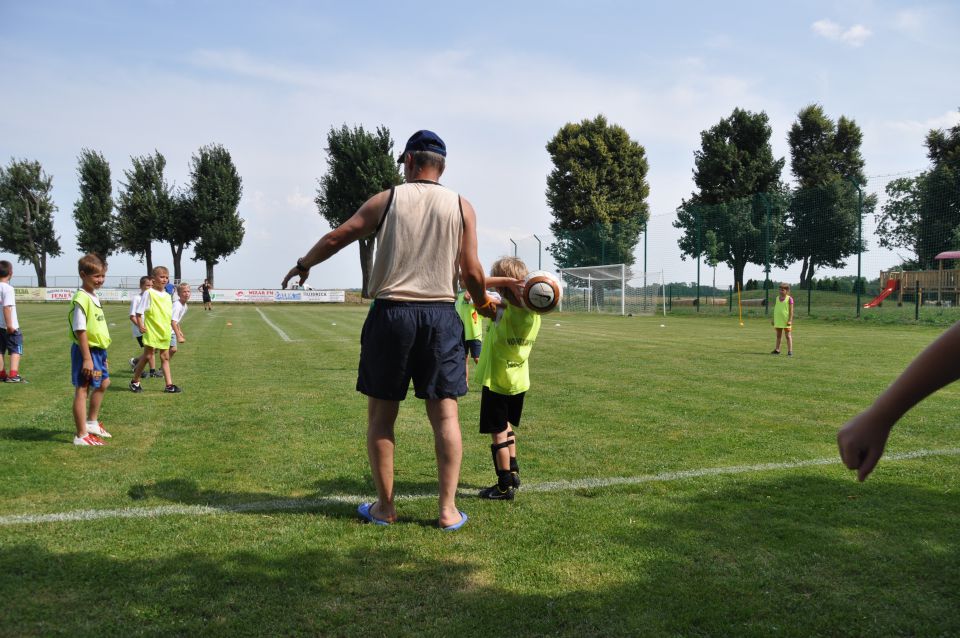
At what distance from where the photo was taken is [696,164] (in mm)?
53906

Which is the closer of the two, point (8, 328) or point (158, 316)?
point (158, 316)

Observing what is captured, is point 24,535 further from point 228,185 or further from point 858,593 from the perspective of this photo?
point 228,185

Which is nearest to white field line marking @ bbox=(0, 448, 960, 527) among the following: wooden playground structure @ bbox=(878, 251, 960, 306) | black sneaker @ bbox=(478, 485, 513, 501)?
black sneaker @ bbox=(478, 485, 513, 501)

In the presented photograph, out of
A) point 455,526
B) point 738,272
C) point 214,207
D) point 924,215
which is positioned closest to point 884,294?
point 924,215

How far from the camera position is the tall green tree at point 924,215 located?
86.6 ft

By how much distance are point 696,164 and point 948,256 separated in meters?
28.1

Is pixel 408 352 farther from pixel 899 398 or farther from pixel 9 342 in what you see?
A: pixel 9 342

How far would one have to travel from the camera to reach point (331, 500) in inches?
176

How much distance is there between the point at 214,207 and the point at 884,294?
2161 inches

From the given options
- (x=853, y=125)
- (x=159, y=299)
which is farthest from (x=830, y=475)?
(x=853, y=125)

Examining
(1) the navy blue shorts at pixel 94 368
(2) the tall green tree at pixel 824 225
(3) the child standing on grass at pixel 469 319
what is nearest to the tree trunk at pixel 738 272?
(2) the tall green tree at pixel 824 225

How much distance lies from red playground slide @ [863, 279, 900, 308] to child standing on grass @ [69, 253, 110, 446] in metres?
27.9

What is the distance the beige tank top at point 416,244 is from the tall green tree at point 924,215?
88.9 feet

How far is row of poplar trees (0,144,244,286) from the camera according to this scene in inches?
2459
